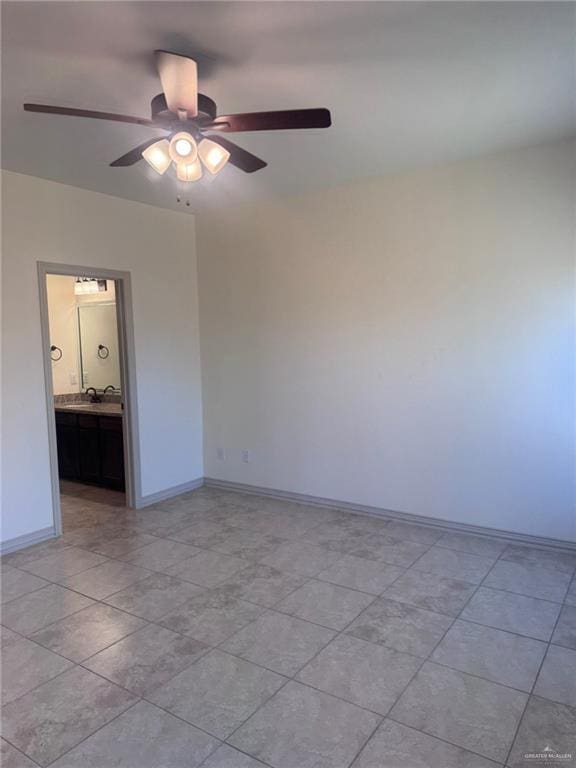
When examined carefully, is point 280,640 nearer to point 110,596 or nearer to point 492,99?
point 110,596

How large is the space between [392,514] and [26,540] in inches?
113

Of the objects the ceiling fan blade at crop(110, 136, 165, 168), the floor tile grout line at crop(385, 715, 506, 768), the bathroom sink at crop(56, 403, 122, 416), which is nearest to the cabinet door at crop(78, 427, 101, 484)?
the bathroom sink at crop(56, 403, 122, 416)

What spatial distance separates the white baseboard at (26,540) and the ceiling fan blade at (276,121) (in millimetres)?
3200

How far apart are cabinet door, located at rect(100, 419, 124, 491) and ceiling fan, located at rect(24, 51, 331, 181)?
309 cm

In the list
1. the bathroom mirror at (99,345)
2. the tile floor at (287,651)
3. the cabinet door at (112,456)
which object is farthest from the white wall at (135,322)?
the bathroom mirror at (99,345)

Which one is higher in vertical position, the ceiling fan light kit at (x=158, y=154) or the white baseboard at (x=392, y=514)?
the ceiling fan light kit at (x=158, y=154)

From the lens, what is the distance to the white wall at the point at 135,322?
12.2ft

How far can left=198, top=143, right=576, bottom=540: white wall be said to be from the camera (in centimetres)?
352

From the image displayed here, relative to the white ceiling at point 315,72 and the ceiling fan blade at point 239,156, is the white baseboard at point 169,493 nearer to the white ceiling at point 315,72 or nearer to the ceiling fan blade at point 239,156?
the white ceiling at point 315,72

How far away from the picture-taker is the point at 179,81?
203 cm

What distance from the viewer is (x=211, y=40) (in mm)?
2094

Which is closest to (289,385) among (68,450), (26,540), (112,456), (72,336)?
(112,456)

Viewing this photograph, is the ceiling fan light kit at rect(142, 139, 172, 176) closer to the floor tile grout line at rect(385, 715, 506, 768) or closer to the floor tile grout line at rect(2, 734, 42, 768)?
the floor tile grout line at rect(2, 734, 42, 768)

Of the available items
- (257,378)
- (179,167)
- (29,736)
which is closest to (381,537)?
(257,378)
